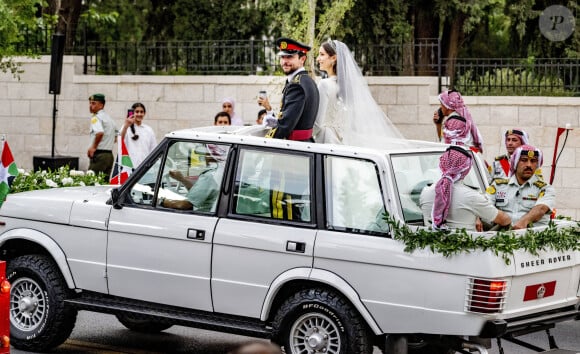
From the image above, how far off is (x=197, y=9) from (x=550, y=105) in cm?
1154

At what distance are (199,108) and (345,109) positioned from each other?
41.2 feet

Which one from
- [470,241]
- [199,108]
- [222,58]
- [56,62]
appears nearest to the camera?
[470,241]

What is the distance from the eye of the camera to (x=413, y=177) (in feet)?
28.4

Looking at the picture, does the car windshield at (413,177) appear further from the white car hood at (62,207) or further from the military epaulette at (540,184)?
the white car hood at (62,207)

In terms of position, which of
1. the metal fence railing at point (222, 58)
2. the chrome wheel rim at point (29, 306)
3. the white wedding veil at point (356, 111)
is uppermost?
the metal fence railing at point (222, 58)

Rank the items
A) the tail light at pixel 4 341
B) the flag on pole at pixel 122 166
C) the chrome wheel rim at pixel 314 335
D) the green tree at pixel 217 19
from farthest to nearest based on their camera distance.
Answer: the green tree at pixel 217 19
the flag on pole at pixel 122 166
the chrome wheel rim at pixel 314 335
the tail light at pixel 4 341

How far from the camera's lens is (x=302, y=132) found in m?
9.54

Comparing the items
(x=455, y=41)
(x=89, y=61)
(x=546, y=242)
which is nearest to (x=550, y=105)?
(x=455, y=41)

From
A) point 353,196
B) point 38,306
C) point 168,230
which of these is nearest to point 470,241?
point 353,196

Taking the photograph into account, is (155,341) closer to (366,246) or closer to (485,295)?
(366,246)

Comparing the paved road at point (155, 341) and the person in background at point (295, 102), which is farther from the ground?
the person in background at point (295, 102)

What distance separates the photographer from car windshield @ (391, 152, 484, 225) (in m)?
8.44

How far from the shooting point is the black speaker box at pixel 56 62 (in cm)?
2066

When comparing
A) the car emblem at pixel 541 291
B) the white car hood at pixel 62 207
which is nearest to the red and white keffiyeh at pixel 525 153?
the car emblem at pixel 541 291
